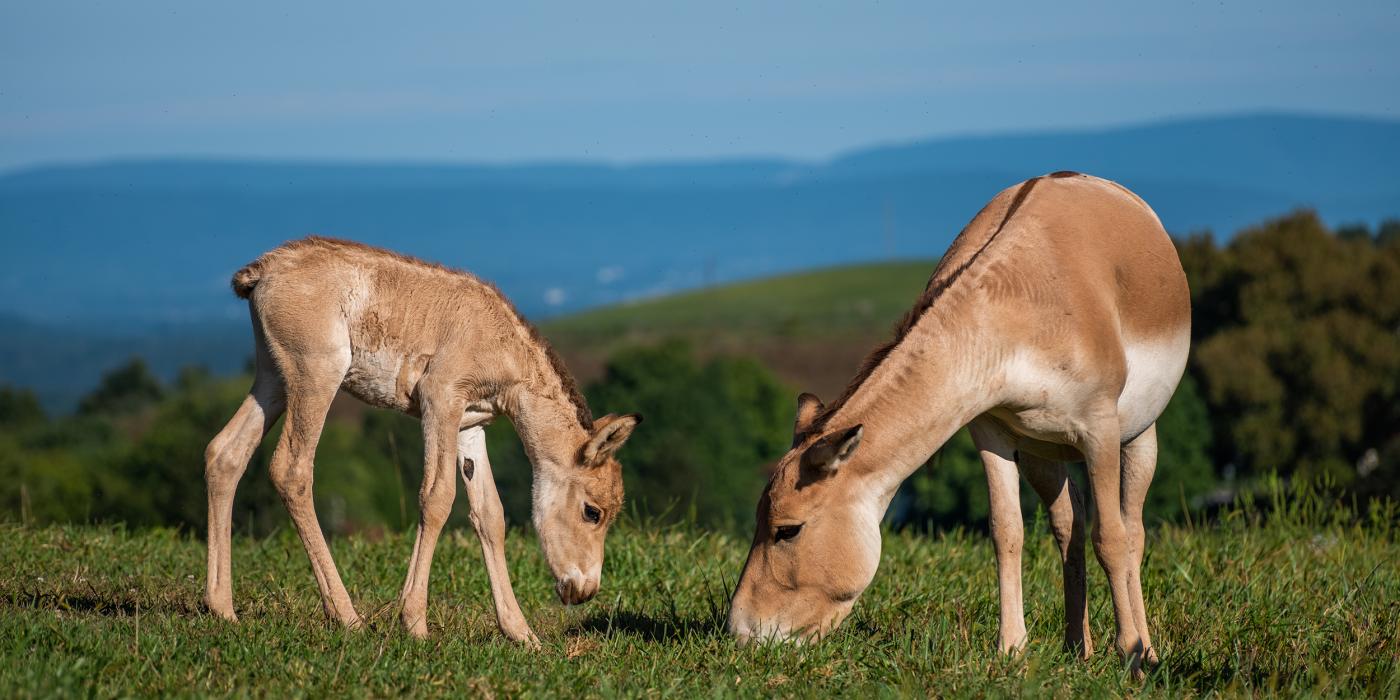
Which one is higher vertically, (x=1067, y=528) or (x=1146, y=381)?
(x=1146, y=381)

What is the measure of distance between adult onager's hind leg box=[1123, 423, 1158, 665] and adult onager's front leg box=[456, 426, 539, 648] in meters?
3.20

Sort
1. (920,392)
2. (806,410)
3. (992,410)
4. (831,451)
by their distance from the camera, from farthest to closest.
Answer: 1. (806,410)
2. (992,410)
3. (920,392)
4. (831,451)

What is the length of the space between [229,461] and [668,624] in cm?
273

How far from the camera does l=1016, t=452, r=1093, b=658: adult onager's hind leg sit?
292 inches

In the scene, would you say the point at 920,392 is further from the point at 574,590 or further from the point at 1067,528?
the point at 574,590

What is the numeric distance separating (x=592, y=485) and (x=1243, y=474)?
60209mm

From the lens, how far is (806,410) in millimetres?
6953

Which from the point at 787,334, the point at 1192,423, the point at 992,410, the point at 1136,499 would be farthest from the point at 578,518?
the point at 787,334

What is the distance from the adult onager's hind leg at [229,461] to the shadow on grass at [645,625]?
1993mm

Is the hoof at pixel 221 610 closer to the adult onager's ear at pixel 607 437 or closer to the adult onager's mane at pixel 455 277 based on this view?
the adult onager's mane at pixel 455 277

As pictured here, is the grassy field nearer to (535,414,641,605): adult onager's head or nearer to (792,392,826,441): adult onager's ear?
(535,414,641,605): adult onager's head

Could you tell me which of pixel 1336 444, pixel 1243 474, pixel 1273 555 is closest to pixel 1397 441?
pixel 1336 444

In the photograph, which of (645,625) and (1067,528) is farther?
(645,625)

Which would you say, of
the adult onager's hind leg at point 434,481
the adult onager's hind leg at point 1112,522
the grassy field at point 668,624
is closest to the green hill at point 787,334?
the grassy field at point 668,624
